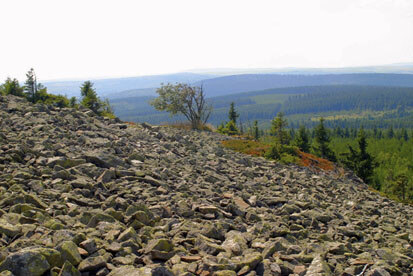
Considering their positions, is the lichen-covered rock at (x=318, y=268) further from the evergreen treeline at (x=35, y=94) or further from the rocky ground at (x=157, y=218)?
the evergreen treeline at (x=35, y=94)

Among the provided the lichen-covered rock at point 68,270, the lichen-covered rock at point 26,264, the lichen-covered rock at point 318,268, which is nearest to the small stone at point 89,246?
the lichen-covered rock at point 68,270

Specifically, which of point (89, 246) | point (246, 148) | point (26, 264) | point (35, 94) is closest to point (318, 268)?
point (89, 246)

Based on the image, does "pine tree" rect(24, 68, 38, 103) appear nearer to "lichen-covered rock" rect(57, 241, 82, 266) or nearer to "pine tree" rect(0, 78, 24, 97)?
"pine tree" rect(0, 78, 24, 97)

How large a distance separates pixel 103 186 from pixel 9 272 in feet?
17.6

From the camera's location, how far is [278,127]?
61.7 metres

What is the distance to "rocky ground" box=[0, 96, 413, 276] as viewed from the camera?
20.9 feet

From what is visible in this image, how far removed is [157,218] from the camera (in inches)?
357

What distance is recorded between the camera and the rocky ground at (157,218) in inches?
251

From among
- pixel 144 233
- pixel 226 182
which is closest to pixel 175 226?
pixel 144 233

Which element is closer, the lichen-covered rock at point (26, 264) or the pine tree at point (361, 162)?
the lichen-covered rock at point (26, 264)

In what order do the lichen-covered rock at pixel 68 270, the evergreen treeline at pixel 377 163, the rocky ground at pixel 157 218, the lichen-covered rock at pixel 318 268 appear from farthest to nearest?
the evergreen treeline at pixel 377 163, the lichen-covered rock at pixel 318 268, the rocky ground at pixel 157 218, the lichen-covered rock at pixel 68 270

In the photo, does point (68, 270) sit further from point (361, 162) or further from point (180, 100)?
point (361, 162)

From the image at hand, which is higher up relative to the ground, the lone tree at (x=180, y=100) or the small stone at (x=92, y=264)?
the lone tree at (x=180, y=100)

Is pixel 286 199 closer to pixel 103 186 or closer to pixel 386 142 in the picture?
pixel 103 186
